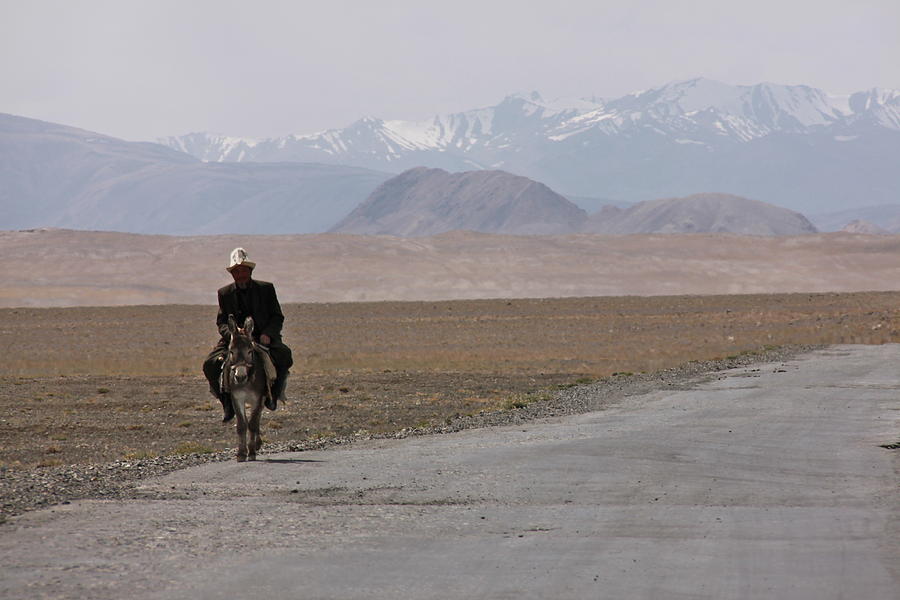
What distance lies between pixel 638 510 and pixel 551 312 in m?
78.6

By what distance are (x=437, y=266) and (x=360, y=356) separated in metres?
95.5

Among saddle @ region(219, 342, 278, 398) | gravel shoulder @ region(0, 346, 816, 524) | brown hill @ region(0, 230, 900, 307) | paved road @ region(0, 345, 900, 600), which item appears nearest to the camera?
paved road @ region(0, 345, 900, 600)

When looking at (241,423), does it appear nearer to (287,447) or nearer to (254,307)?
(254,307)

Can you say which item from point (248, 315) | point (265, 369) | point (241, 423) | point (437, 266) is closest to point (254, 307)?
point (248, 315)

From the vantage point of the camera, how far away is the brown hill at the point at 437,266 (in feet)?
427

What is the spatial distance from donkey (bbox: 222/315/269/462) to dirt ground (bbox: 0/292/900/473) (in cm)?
338

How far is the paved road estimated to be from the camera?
27.5ft

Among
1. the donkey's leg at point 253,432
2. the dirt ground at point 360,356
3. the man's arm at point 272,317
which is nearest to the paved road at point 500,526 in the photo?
the donkey's leg at point 253,432

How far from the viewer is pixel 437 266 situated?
5733 inches

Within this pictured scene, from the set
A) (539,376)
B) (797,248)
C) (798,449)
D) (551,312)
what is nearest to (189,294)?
(551,312)

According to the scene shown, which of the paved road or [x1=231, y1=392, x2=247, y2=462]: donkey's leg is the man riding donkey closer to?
[x1=231, y1=392, x2=247, y2=462]: donkey's leg

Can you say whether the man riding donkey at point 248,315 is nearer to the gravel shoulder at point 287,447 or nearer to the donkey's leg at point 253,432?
the donkey's leg at point 253,432

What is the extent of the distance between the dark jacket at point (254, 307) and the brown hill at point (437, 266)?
107736 mm

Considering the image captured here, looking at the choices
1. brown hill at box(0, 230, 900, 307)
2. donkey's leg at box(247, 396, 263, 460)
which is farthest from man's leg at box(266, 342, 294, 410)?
brown hill at box(0, 230, 900, 307)
